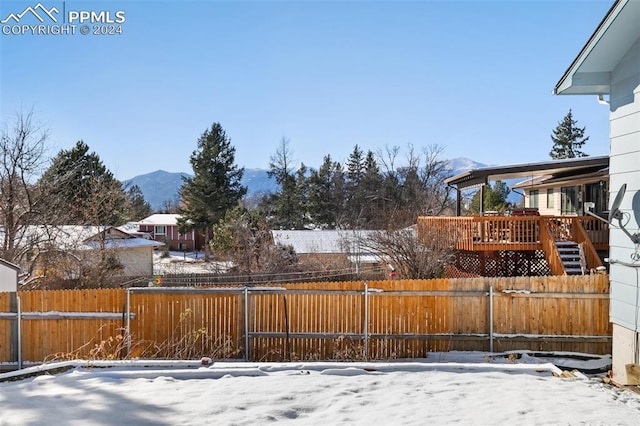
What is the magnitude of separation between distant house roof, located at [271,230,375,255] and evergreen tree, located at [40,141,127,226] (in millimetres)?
9389

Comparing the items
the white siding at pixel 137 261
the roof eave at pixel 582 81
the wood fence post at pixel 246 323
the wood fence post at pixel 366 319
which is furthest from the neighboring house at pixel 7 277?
the white siding at pixel 137 261

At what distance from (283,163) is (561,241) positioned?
35.8m

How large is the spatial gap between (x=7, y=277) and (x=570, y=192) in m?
19.2

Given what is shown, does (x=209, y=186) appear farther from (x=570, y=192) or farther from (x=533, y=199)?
(x=570, y=192)

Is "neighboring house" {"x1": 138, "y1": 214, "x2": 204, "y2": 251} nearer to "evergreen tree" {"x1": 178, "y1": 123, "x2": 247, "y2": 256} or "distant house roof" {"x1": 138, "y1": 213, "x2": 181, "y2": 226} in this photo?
"distant house roof" {"x1": 138, "y1": 213, "x2": 181, "y2": 226}

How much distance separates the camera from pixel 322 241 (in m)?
30.0

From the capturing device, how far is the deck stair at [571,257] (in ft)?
40.2

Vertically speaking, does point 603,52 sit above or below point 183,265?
above

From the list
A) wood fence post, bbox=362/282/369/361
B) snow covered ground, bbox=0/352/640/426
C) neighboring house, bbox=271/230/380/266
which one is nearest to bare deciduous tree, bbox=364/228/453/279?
neighboring house, bbox=271/230/380/266

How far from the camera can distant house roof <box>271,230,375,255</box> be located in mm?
26906

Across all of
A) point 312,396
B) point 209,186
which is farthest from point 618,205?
point 209,186

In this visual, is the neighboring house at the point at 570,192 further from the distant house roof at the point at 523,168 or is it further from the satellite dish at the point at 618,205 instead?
the satellite dish at the point at 618,205

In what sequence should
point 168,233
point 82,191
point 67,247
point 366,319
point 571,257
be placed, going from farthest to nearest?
1. point 168,233
2. point 82,191
3. point 67,247
4. point 571,257
5. point 366,319

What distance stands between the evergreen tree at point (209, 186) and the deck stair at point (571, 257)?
31.3 metres
